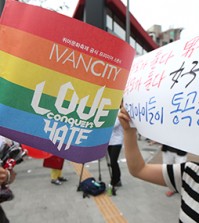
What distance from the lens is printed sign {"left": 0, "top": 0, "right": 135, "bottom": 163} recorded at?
1143 mm

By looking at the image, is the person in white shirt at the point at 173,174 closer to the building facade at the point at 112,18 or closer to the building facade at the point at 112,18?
the building facade at the point at 112,18

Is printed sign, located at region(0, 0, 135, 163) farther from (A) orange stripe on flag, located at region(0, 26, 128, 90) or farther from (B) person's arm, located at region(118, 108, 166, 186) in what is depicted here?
(B) person's arm, located at region(118, 108, 166, 186)

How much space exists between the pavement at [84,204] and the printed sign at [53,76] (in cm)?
273

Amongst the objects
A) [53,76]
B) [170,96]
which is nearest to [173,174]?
[170,96]

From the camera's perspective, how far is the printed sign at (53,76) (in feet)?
3.75

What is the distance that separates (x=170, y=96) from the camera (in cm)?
112

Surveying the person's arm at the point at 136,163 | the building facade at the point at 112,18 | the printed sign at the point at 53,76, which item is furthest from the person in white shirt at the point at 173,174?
the building facade at the point at 112,18

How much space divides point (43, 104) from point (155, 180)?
2.41 feet

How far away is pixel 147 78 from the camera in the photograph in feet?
4.28

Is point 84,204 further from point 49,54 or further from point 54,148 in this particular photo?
point 49,54

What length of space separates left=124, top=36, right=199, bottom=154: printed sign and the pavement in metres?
2.59

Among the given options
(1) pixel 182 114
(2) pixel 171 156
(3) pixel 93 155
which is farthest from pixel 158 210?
(1) pixel 182 114

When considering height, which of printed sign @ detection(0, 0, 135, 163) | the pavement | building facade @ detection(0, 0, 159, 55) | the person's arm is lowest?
the pavement

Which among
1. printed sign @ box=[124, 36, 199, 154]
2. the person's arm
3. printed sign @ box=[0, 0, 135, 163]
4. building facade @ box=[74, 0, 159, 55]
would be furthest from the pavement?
building facade @ box=[74, 0, 159, 55]
